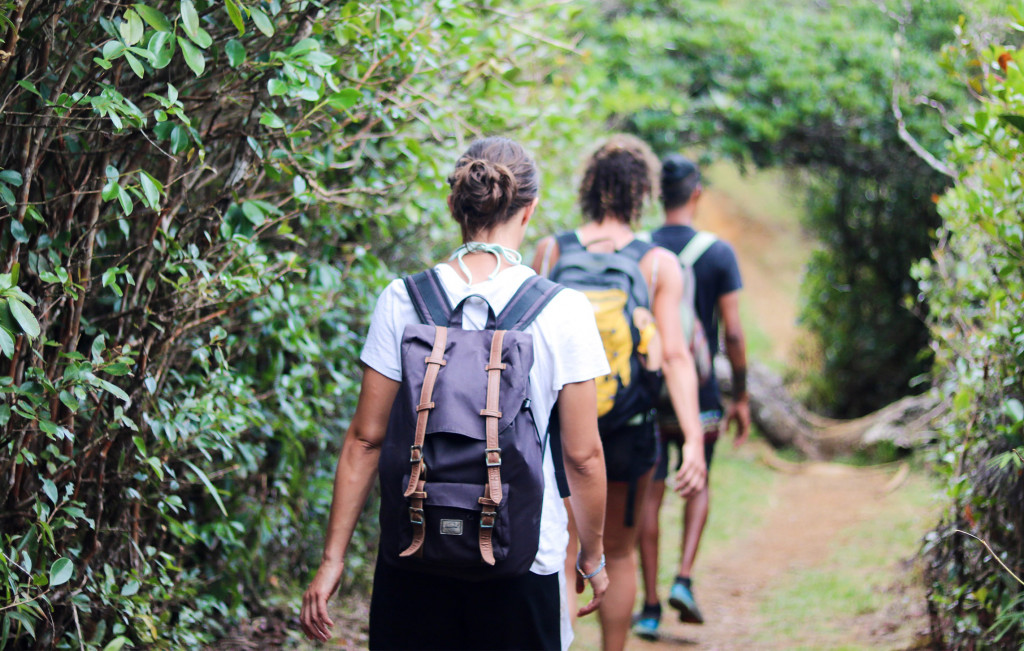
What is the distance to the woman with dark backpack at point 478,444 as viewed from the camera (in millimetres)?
1974

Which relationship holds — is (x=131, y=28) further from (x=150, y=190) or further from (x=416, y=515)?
(x=416, y=515)

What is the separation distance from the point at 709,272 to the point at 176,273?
8.99 ft

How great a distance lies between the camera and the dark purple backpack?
1.96 meters

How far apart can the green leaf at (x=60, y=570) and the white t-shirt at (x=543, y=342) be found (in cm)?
85

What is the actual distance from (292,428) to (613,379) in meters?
1.20

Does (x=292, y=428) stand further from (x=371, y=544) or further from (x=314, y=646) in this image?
(x=371, y=544)

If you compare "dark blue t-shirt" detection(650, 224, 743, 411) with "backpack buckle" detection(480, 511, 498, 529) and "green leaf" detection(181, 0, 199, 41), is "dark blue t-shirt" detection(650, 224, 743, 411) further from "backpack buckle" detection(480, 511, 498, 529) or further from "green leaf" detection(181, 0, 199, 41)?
"green leaf" detection(181, 0, 199, 41)

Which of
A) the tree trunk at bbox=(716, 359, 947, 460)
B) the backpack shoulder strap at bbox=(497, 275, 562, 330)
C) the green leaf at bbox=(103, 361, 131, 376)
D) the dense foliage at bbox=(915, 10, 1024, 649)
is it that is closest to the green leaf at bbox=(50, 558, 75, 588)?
the green leaf at bbox=(103, 361, 131, 376)

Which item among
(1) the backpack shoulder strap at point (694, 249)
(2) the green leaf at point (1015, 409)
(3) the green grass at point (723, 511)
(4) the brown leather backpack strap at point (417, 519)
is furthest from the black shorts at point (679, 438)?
(4) the brown leather backpack strap at point (417, 519)

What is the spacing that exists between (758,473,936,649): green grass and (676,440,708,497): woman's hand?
1302 mm

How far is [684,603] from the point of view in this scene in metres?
4.35

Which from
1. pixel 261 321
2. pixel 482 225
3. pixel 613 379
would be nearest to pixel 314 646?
pixel 261 321

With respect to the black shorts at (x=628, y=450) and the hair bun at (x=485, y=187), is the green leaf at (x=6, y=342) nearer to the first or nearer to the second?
the hair bun at (x=485, y=187)

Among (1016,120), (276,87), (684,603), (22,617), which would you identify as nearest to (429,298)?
(276,87)
